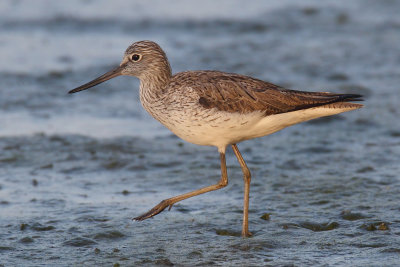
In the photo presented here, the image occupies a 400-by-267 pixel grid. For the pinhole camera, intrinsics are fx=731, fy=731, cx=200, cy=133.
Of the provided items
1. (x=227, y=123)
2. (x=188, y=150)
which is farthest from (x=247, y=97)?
(x=188, y=150)

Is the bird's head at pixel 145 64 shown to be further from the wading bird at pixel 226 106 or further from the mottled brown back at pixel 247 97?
the mottled brown back at pixel 247 97

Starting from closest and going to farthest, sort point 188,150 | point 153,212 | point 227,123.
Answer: point 227,123 < point 153,212 < point 188,150

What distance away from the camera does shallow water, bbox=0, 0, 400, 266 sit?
7.49 meters

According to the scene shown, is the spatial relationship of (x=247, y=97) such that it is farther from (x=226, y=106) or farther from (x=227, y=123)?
(x=227, y=123)

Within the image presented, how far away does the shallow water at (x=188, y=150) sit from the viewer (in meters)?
7.49

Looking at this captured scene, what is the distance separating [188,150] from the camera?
10594 mm

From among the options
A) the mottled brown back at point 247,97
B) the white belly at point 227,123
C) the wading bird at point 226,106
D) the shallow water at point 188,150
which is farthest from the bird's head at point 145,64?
the shallow water at point 188,150

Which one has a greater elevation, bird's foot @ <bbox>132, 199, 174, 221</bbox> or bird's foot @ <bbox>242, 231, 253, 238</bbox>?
bird's foot @ <bbox>132, 199, 174, 221</bbox>

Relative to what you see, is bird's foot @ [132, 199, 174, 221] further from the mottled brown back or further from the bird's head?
the bird's head

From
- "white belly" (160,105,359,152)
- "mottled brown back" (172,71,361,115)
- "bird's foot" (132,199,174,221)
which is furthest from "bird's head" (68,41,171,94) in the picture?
"bird's foot" (132,199,174,221)

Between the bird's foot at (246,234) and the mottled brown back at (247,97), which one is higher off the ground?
the mottled brown back at (247,97)

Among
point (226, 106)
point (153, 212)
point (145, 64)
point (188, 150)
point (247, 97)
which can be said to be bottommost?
point (153, 212)

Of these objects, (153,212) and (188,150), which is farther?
(188,150)

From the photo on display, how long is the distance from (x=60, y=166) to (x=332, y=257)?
14.2 ft
